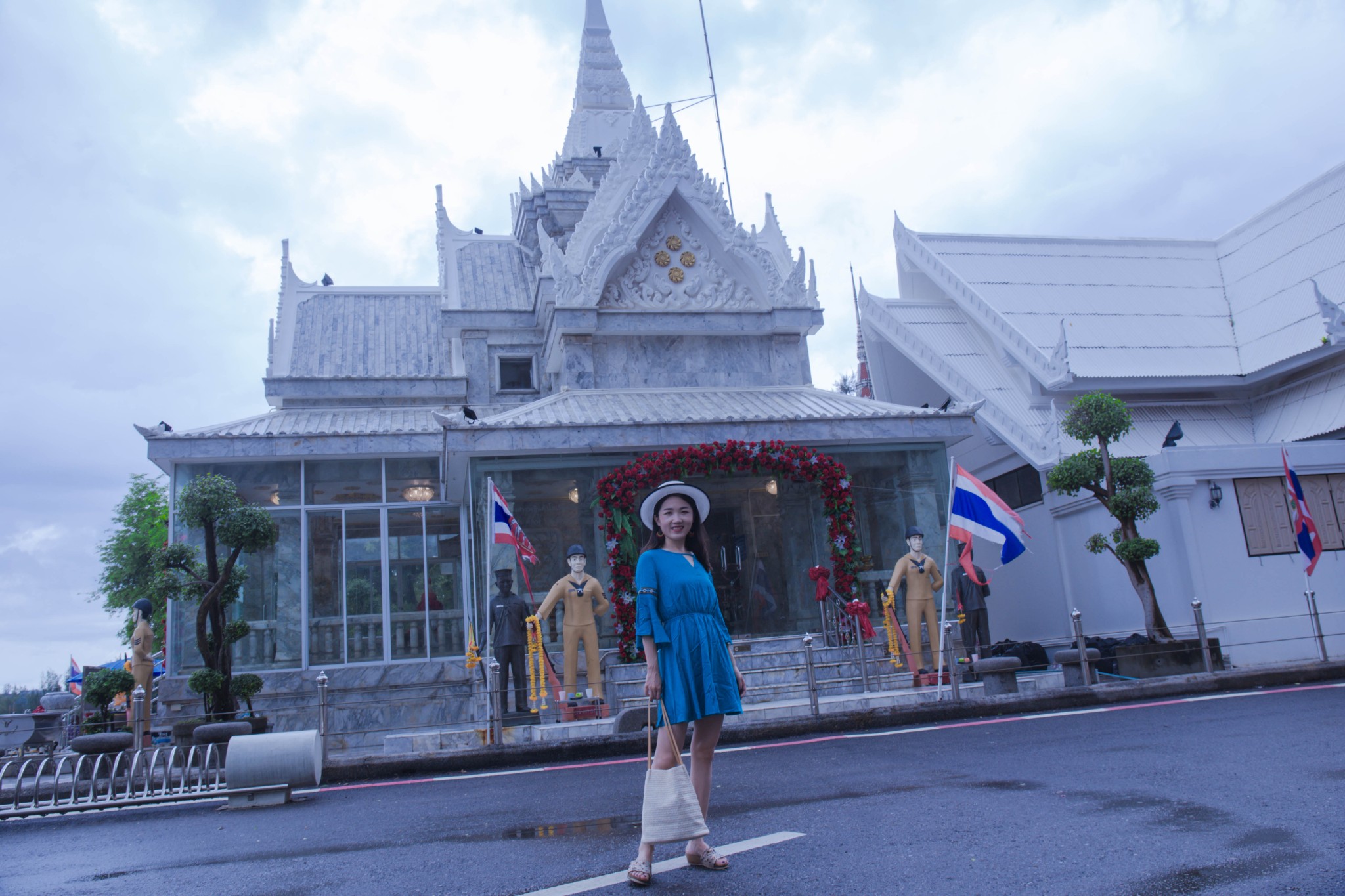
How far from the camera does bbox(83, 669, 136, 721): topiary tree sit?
44.0 ft

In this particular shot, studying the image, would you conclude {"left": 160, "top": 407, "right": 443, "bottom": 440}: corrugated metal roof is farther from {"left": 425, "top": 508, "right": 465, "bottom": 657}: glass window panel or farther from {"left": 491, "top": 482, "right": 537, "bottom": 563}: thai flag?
{"left": 491, "top": 482, "right": 537, "bottom": 563}: thai flag

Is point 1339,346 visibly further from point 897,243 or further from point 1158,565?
point 897,243

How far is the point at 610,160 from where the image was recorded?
89.1 feet

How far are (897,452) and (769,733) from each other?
26.0 ft

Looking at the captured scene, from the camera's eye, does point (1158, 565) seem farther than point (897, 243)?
No

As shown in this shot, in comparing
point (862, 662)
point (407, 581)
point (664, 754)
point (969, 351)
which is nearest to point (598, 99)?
point (969, 351)

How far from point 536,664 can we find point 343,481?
22.2 ft

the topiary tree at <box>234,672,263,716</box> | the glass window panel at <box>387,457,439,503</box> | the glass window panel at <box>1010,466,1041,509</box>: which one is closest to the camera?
the topiary tree at <box>234,672,263,716</box>

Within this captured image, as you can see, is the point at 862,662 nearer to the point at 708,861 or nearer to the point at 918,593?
the point at 918,593

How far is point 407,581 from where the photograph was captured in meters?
18.1

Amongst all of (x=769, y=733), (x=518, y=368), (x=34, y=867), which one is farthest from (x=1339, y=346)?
(x=34, y=867)

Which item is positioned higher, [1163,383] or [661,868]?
[1163,383]

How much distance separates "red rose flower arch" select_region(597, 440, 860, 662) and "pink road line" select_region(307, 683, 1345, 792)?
465 cm

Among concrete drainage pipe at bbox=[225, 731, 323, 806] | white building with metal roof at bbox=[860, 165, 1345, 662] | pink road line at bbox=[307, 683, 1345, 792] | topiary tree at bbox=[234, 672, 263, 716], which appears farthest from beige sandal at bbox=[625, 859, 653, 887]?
white building with metal roof at bbox=[860, 165, 1345, 662]
